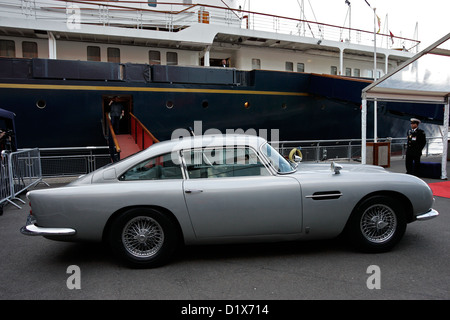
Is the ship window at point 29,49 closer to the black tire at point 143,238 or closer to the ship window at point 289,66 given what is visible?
the ship window at point 289,66

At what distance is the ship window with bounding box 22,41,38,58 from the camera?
1290cm

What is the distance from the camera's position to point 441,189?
7.96 meters

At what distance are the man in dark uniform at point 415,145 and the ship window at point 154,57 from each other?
977 cm

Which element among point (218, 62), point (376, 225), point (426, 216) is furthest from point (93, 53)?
point (426, 216)

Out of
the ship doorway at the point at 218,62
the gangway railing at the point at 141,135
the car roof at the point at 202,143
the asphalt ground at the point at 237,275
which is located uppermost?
the ship doorway at the point at 218,62

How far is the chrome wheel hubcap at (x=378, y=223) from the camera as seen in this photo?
13.0ft

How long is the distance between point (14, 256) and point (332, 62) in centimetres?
1719

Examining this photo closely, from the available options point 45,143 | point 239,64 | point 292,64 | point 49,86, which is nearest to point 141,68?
point 49,86

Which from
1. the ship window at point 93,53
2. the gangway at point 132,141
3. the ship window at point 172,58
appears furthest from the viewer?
the ship window at point 172,58

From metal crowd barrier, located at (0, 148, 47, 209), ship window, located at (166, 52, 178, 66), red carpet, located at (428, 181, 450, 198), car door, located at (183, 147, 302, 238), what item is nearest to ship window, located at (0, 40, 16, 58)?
ship window, located at (166, 52, 178, 66)

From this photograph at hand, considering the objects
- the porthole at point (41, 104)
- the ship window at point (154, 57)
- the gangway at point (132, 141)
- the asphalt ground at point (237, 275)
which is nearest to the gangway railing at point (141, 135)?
the gangway at point (132, 141)

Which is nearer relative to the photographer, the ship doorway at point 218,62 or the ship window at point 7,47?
the ship window at point 7,47

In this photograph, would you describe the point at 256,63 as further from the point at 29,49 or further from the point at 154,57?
the point at 29,49
